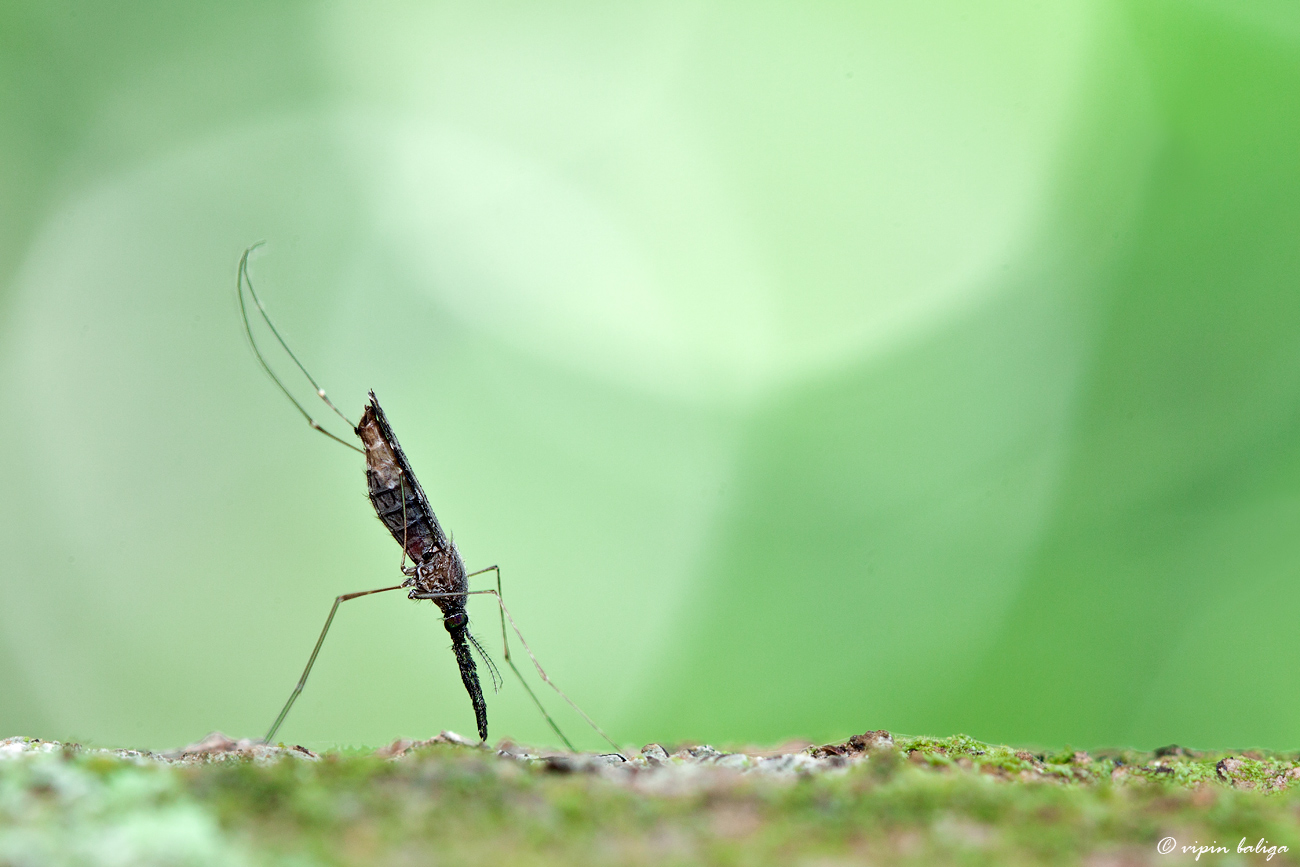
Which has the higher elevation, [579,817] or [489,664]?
[489,664]

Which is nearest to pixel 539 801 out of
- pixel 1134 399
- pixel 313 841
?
pixel 313 841

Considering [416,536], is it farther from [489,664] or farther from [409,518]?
[489,664]

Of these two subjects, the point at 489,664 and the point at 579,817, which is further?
the point at 489,664

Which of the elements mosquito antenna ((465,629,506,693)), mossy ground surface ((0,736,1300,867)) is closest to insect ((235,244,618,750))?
mosquito antenna ((465,629,506,693))

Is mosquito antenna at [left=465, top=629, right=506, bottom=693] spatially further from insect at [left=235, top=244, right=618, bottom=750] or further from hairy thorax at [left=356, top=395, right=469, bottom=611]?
hairy thorax at [left=356, top=395, right=469, bottom=611]

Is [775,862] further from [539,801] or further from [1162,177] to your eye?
[1162,177]

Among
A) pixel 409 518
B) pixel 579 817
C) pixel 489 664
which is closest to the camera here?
pixel 579 817

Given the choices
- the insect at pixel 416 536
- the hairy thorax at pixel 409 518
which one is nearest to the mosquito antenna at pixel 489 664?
the insect at pixel 416 536

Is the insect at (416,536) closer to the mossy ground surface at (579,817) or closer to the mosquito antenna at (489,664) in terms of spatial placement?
the mosquito antenna at (489,664)

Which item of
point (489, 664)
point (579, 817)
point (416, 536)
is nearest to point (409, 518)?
point (416, 536)
